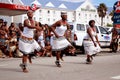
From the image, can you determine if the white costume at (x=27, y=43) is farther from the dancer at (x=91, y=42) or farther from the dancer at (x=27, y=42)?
the dancer at (x=91, y=42)

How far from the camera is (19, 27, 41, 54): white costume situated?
11703mm

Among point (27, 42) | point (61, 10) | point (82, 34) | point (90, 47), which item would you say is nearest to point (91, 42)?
point (90, 47)

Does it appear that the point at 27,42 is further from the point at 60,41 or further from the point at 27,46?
the point at 60,41

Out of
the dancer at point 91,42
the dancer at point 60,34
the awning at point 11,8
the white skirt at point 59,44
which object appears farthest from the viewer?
the awning at point 11,8

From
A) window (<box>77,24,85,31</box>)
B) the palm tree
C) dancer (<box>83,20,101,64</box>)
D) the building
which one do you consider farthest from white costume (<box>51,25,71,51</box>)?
the palm tree

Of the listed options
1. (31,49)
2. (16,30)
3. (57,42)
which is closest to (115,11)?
(16,30)

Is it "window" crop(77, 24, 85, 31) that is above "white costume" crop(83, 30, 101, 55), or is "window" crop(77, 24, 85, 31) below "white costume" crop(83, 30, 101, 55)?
above

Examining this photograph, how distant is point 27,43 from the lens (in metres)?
11.7

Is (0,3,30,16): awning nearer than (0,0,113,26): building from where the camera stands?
Yes

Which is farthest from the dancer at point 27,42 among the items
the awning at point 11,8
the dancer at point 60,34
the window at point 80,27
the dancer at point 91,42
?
the awning at point 11,8

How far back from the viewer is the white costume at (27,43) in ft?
38.4

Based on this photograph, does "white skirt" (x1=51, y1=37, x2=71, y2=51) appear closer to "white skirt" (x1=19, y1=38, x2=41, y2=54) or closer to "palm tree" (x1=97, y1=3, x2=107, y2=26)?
"white skirt" (x1=19, y1=38, x2=41, y2=54)

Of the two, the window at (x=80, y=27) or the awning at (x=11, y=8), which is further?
the awning at (x=11, y=8)

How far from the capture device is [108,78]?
10.9m
